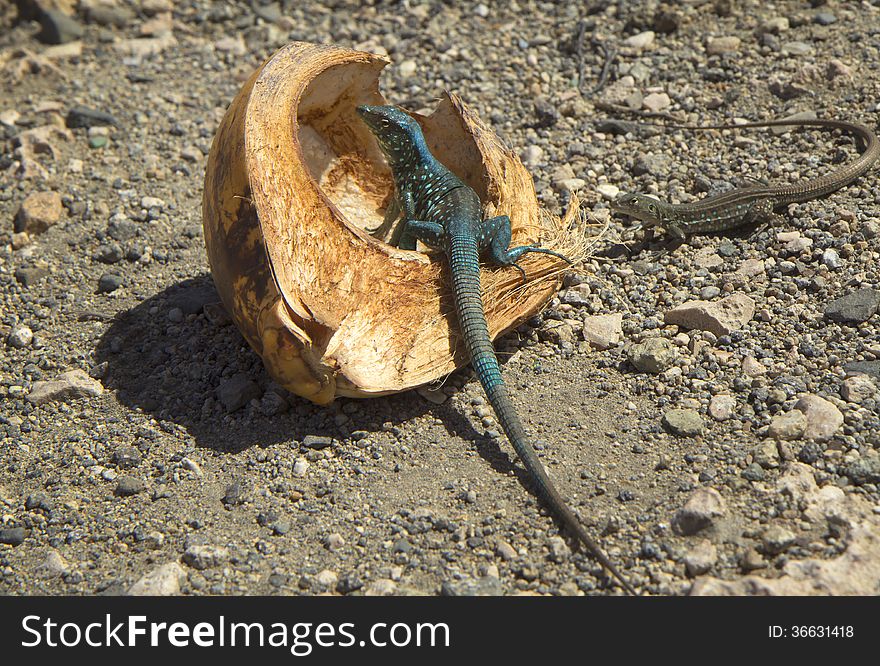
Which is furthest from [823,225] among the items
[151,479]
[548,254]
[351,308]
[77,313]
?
[77,313]

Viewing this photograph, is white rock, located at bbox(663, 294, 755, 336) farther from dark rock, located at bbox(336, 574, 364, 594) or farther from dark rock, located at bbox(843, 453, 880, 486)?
dark rock, located at bbox(336, 574, 364, 594)

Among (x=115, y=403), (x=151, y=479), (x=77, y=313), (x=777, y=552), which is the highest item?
(x=77, y=313)

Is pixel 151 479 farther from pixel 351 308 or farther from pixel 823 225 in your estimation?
pixel 823 225

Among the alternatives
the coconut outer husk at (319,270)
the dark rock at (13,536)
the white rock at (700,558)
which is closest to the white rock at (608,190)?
the coconut outer husk at (319,270)

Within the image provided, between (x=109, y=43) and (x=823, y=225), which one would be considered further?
(x=109, y=43)

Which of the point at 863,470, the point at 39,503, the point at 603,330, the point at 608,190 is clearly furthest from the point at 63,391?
the point at 863,470
